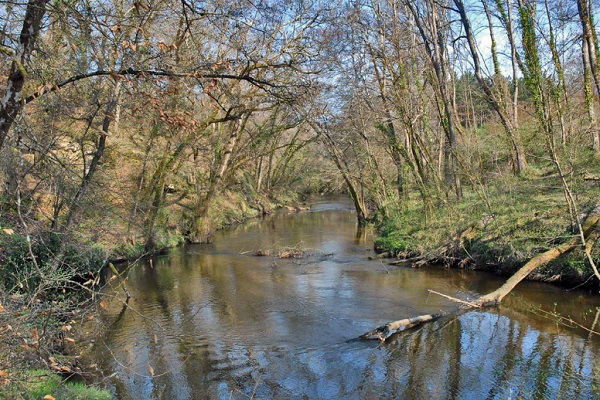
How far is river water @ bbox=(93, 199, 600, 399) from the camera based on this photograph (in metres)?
6.39

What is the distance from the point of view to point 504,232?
12.7 meters

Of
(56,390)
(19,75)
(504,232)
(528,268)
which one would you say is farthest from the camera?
(504,232)

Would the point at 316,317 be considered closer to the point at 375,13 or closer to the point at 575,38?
the point at 575,38

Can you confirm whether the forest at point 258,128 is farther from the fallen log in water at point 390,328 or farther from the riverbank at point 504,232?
the fallen log in water at point 390,328

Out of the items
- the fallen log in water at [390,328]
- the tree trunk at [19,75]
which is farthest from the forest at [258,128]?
the fallen log in water at [390,328]

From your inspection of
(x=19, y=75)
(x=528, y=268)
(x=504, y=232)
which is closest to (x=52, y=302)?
(x=19, y=75)

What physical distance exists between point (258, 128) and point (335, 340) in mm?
12167

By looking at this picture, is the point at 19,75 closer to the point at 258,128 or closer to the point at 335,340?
the point at 335,340

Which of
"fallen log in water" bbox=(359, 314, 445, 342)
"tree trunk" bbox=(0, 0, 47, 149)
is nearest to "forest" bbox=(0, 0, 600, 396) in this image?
"tree trunk" bbox=(0, 0, 47, 149)

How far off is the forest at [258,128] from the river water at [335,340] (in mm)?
1253

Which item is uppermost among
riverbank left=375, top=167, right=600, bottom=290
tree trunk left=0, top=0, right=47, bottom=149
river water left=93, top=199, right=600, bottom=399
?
tree trunk left=0, top=0, right=47, bottom=149

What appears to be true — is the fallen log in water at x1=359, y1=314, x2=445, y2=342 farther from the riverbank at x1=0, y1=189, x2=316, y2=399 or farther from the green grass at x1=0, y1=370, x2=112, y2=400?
the green grass at x1=0, y1=370, x2=112, y2=400

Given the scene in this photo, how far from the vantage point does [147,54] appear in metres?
4.97

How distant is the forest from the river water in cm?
125
